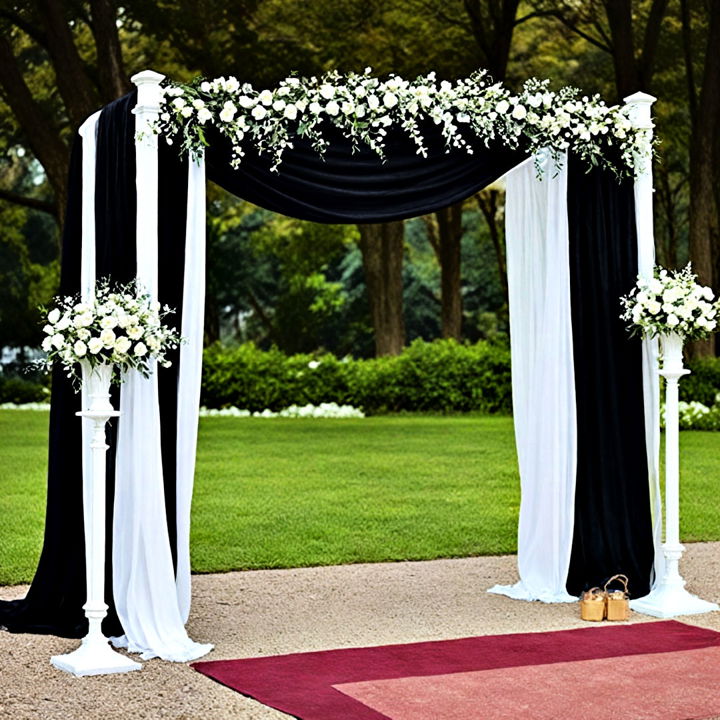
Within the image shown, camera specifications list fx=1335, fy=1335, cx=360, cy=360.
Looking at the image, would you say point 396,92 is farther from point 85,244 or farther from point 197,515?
point 197,515

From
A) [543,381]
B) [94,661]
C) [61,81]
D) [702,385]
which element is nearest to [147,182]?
[94,661]

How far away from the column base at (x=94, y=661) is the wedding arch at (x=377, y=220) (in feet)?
0.74

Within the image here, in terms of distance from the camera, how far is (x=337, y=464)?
14.3 m

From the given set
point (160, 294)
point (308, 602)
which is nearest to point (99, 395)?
point (160, 294)

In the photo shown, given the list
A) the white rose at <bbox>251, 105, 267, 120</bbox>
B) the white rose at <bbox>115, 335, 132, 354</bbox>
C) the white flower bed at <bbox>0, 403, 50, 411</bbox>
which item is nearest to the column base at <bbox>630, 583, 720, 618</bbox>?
the white rose at <bbox>115, 335, 132, 354</bbox>

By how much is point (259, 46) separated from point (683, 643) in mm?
19260

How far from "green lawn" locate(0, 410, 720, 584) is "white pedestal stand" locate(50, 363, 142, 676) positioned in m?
2.34

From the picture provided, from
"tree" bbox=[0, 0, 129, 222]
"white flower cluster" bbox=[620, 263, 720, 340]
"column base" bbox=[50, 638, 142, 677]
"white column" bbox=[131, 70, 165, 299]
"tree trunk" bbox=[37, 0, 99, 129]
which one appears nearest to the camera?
"column base" bbox=[50, 638, 142, 677]

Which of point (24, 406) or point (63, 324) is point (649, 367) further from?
point (24, 406)

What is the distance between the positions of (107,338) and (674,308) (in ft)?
10.3

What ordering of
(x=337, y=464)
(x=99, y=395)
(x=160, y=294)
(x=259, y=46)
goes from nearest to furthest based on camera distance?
(x=99, y=395) → (x=160, y=294) → (x=337, y=464) → (x=259, y=46)

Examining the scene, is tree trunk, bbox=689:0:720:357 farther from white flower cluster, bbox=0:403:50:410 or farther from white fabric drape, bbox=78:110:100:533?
white fabric drape, bbox=78:110:100:533

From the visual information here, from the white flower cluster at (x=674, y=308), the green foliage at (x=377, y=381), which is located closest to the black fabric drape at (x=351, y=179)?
the white flower cluster at (x=674, y=308)

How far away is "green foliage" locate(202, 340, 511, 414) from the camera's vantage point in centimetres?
1992
